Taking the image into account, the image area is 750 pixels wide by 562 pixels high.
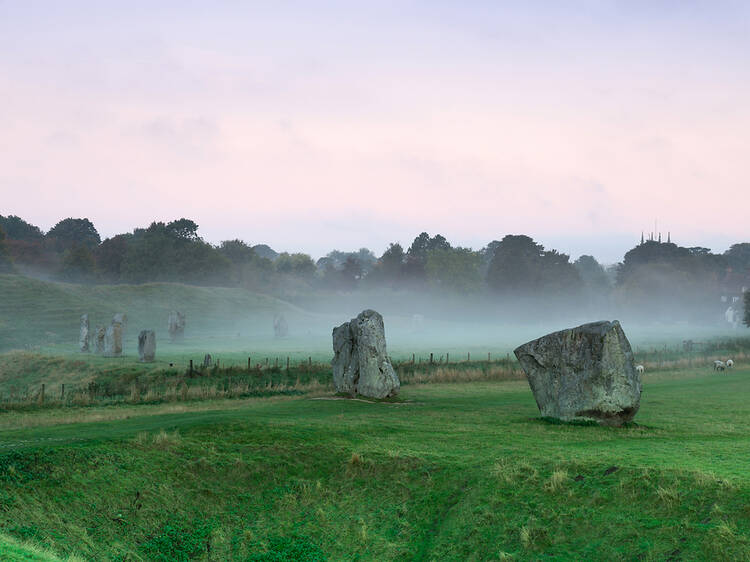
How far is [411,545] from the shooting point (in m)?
17.1

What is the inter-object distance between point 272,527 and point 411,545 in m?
3.30

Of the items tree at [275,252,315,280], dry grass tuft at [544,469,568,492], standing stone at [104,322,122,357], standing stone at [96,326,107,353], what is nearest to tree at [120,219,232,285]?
tree at [275,252,315,280]

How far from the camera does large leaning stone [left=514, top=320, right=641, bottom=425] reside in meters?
25.5

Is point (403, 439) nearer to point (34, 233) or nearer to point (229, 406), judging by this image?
point (229, 406)

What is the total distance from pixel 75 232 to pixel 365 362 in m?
138

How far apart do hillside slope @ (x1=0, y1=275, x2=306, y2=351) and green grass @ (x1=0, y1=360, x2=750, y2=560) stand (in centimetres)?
5513

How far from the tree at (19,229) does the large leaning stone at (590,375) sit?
142 m

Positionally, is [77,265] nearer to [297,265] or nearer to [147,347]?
[297,265]

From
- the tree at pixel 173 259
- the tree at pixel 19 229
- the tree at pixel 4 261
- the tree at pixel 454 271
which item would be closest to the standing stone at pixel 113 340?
the tree at pixel 4 261

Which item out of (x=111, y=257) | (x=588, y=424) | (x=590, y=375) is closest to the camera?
(x=588, y=424)

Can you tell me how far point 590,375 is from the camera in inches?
1021

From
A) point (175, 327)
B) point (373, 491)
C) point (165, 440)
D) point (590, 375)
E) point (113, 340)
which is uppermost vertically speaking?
point (175, 327)

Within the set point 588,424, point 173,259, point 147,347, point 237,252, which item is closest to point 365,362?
point 588,424

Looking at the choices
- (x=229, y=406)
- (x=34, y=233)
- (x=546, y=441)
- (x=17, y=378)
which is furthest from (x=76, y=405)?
(x=34, y=233)
